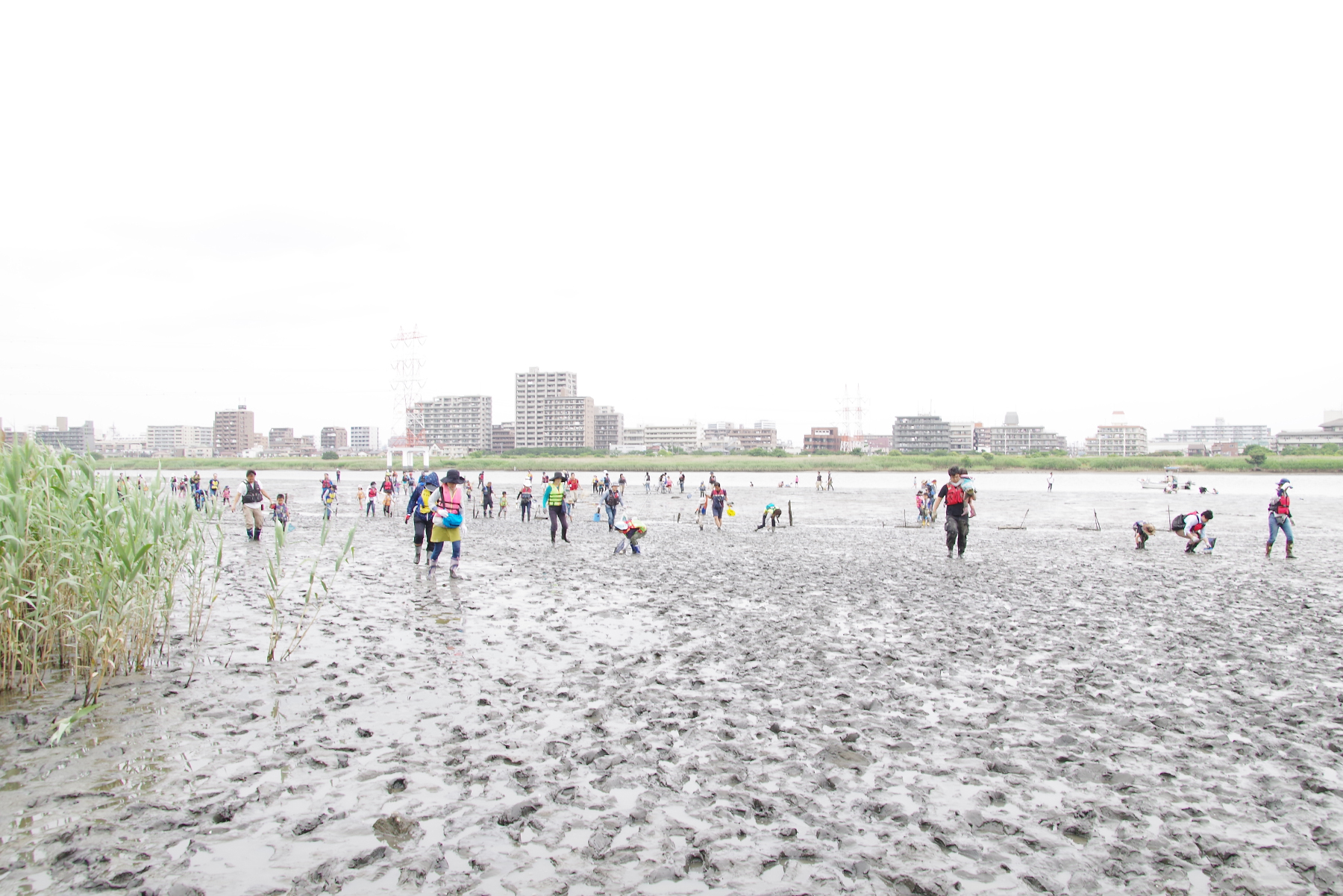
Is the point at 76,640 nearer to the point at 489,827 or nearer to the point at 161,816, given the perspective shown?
the point at 161,816

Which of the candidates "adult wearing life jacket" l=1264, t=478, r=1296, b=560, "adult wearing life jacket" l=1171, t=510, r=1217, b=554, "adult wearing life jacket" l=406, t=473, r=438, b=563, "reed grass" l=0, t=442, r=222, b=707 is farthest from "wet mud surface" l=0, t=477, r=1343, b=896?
"adult wearing life jacket" l=1171, t=510, r=1217, b=554

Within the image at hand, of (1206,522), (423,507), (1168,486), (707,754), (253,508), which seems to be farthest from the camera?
(1168,486)

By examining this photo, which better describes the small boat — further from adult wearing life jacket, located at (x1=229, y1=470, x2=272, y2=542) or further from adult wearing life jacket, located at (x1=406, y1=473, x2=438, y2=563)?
adult wearing life jacket, located at (x1=229, y1=470, x2=272, y2=542)

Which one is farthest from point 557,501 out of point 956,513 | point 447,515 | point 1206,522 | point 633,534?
point 1206,522

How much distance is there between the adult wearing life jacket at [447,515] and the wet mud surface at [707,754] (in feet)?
7.39

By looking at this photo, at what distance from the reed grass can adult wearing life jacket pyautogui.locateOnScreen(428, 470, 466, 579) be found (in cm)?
584

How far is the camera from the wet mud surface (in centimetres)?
445

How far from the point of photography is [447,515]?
14.7 m

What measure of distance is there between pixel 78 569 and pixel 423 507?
8.18 metres

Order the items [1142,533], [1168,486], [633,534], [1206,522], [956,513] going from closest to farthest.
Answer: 1. [956,513]
2. [633,534]
3. [1206,522]
4. [1142,533]
5. [1168,486]

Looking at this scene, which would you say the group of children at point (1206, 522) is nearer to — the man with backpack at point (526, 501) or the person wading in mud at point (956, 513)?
the person wading in mud at point (956, 513)

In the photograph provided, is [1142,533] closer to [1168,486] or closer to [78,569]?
[78,569]

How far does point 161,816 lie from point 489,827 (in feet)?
7.68

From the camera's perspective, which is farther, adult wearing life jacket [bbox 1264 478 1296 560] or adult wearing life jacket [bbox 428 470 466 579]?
adult wearing life jacket [bbox 1264 478 1296 560]
